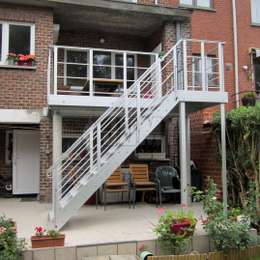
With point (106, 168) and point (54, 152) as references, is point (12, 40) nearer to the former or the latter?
point (54, 152)

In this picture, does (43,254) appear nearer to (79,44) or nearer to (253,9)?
(79,44)

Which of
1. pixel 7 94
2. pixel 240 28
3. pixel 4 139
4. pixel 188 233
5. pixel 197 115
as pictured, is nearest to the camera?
pixel 188 233

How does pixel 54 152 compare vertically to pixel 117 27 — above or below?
below

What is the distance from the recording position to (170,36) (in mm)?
11242

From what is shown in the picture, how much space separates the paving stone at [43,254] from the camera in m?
5.26

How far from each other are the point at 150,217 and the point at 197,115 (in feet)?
14.1

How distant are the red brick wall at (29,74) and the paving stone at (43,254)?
5380mm

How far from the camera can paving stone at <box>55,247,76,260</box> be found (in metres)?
5.34

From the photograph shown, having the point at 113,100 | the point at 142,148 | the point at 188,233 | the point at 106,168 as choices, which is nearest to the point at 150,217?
the point at 106,168

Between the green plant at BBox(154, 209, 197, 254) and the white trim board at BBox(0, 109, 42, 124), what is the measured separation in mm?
5397

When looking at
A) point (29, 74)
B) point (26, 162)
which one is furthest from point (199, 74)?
point (26, 162)

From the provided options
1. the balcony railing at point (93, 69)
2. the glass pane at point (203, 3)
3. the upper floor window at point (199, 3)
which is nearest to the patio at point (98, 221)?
the balcony railing at point (93, 69)

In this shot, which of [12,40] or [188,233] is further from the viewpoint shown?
[12,40]

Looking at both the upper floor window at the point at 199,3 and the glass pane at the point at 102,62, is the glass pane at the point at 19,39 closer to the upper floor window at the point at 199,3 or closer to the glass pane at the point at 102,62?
the glass pane at the point at 102,62
